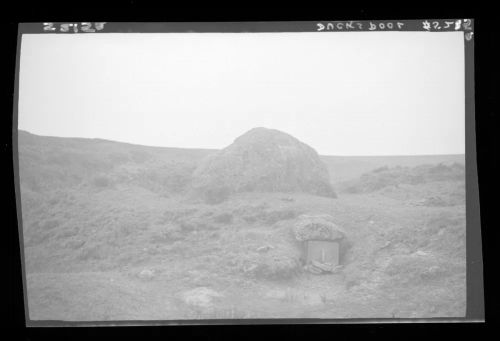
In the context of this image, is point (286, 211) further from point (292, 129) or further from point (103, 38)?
point (103, 38)

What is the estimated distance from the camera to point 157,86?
3.98 meters

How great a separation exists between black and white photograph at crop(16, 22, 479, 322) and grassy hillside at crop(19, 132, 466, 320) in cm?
1

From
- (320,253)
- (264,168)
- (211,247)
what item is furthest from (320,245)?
(211,247)

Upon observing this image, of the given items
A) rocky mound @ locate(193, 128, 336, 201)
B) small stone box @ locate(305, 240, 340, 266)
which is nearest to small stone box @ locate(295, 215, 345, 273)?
small stone box @ locate(305, 240, 340, 266)

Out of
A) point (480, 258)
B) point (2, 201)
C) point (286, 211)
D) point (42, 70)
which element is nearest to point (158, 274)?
point (286, 211)

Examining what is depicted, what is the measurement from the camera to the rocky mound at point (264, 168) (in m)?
3.98

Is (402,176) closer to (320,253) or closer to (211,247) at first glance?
(320,253)

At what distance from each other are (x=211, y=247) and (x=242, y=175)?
65cm

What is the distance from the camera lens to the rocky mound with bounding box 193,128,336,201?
13.1ft

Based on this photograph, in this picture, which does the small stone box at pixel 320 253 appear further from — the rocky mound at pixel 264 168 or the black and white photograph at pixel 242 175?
the rocky mound at pixel 264 168

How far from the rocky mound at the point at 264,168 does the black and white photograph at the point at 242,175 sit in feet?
0.04

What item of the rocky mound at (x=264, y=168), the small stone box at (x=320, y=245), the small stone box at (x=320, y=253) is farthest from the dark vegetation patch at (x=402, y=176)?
A: the small stone box at (x=320, y=253)

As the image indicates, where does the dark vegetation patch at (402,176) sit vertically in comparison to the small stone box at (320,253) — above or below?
above

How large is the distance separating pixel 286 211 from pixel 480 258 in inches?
65.9
